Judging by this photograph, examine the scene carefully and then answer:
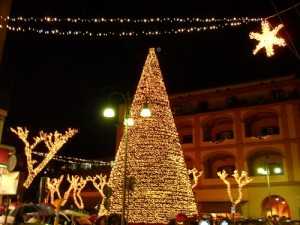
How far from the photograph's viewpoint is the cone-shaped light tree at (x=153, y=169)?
18047mm

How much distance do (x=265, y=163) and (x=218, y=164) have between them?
4.68 m

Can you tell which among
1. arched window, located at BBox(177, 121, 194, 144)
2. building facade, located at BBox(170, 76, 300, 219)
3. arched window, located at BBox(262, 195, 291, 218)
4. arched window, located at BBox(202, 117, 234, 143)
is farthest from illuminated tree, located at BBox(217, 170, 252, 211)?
arched window, located at BBox(177, 121, 194, 144)

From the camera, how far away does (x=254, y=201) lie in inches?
1312

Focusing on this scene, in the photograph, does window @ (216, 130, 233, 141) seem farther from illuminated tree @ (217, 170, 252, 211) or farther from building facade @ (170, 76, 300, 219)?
illuminated tree @ (217, 170, 252, 211)

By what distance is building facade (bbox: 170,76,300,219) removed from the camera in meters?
32.6

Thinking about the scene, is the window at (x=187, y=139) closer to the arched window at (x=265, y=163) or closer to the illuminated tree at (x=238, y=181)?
the illuminated tree at (x=238, y=181)

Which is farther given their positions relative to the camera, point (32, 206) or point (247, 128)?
point (247, 128)

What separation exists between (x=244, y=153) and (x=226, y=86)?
7698 millimetres

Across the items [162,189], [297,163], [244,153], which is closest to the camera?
[162,189]

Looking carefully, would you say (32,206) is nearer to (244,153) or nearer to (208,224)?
(208,224)

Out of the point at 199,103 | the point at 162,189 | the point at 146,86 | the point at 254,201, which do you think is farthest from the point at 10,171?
the point at 199,103

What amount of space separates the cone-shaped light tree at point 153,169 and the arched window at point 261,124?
17.8 metres

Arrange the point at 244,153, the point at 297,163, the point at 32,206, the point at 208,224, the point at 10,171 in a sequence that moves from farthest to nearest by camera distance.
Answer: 1. the point at 244,153
2. the point at 297,163
3. the point at 32,206
4. the point at 208,224
5. the point at 10,171

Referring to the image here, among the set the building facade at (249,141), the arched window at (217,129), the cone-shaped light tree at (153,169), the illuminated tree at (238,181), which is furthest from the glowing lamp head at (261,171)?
the cone-shaped light tree at (153,169)
